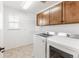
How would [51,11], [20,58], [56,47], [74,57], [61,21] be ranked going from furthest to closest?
[20,58] < [51,11] < [61,21] < [56,47] < [74,57]

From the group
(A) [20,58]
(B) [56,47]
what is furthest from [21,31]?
(B) [56,47]

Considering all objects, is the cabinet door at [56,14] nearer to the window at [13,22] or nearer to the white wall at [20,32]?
the white wall at [20,32]

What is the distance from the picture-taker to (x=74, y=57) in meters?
1.20

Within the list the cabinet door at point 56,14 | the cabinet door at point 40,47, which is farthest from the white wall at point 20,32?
the cabinet door at point 56,14

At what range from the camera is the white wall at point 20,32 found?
5438 millimetres

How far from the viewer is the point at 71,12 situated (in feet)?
6.21

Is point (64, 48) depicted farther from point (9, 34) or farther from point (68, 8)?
point (9, 34)

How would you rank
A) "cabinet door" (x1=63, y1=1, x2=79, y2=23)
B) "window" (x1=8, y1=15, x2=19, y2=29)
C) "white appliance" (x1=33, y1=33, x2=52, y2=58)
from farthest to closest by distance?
"window" (x1=8, y1=15, x2=19, y2=29)
"white appliance" (x1=33, y1=33, x2=52, y2=58)
"cabinet door" (x1=63, y1=1, x2=79, y2=23)

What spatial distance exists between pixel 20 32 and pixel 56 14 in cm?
414

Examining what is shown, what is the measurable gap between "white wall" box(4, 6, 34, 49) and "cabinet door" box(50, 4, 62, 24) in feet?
11.0

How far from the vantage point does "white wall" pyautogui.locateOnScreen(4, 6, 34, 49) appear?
17.8 feet

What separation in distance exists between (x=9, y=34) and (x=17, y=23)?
0.88 metres

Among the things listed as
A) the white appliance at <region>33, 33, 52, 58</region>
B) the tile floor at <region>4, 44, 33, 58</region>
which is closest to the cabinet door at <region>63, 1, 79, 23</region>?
the white appliance at <region>33, 33, 52, 58</region>

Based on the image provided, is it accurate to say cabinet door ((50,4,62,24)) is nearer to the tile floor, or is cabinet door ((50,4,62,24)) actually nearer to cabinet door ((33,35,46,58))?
cabinet door ((33,35,46,58))
